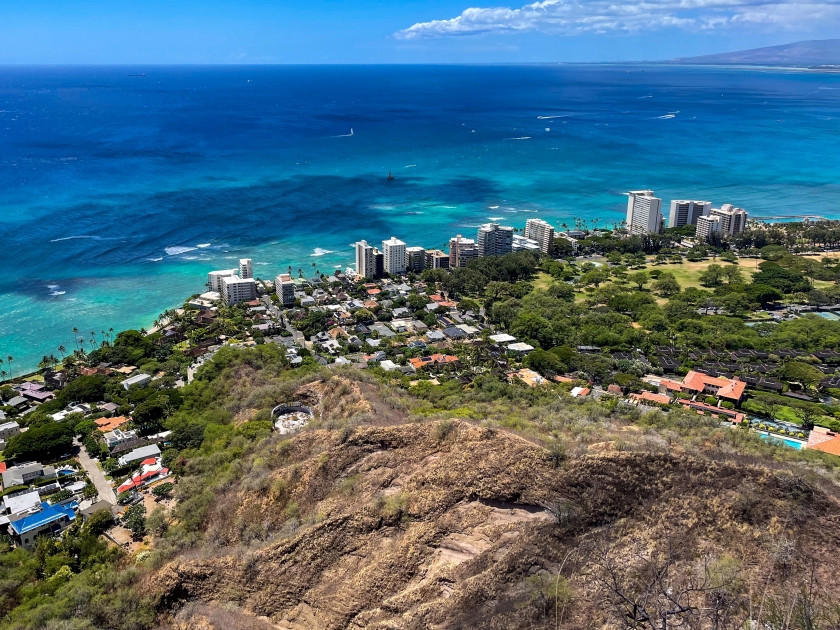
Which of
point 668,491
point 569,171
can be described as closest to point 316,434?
point 668,491

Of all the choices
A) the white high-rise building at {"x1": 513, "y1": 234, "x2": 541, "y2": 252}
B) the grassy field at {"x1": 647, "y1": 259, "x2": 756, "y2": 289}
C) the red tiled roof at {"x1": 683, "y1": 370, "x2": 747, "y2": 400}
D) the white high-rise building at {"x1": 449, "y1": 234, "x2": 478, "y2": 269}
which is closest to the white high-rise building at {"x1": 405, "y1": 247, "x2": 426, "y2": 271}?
the white high-rise building at {"x1": 449, "y1": 234, "x2": 478, "y2": 269}

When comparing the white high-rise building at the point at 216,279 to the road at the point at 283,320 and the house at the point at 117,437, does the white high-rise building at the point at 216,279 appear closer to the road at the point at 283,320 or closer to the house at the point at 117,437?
the road at the point at 283,320

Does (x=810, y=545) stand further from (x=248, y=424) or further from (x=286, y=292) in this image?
(x=286, y=292)

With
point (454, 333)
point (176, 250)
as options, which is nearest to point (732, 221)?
point (454, 333)

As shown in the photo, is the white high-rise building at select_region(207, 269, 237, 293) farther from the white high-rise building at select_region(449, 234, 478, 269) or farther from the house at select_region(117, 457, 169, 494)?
the house at select_region(117, 457, 169, 494)

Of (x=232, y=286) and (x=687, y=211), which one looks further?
(x=687, y=211)

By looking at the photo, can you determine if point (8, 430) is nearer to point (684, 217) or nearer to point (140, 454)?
point (140, 454)

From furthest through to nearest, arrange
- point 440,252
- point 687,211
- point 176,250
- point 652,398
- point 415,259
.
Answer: point 687,211, point 176,250, point 440,252, point 415,259, point 652,398
